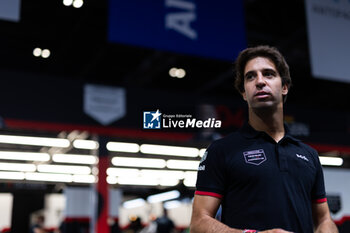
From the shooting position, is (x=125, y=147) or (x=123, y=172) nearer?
(x=125, y=147)

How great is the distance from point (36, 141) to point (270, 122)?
29.8 feet

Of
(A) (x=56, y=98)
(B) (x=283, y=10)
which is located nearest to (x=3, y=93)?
(A) (x=56, y=98)

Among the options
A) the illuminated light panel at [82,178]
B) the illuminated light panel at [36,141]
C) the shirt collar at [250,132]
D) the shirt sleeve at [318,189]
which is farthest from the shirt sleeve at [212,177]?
the illuminated light panel at [82,178]

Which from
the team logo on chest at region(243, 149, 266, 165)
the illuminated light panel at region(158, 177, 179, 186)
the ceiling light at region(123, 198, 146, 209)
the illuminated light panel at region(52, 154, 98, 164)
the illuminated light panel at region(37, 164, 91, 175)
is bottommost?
the ceiling light at region(123, 198, 146, 209)

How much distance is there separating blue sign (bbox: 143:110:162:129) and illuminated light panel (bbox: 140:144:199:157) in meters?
8.84

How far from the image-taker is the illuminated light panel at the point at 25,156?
10.4 meters

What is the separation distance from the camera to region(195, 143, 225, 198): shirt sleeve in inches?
57.4

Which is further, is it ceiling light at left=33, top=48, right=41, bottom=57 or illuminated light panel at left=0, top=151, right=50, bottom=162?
illuminated light panel at left=0, top=151, right=50, bottom=162

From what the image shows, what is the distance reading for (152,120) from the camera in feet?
5.46

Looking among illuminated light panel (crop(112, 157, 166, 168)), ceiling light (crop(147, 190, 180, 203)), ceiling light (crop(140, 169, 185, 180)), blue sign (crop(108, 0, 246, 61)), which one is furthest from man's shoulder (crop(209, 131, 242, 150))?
ceiling light (crop(147, 190, 180, 203))

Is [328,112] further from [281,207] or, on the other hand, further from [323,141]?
[281,207]

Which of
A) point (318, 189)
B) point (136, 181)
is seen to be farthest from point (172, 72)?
point (318, 189)

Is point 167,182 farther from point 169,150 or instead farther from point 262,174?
point 262,174

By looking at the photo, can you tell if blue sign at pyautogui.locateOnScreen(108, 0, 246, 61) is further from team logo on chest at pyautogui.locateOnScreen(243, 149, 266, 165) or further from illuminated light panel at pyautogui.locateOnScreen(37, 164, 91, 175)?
illuminated light panel at pyautogui.locateOnScreen(37, 164, 91, 175)
